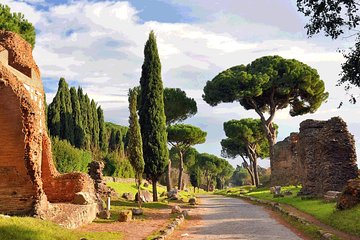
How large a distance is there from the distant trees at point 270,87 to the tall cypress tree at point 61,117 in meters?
16.2

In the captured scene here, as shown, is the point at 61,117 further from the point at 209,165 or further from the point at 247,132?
the point at 209,165

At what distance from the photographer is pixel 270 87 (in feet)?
139

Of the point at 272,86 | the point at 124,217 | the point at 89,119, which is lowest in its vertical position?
the point at 124,217

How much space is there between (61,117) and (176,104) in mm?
13953

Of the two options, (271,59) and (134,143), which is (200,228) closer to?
(134,143)

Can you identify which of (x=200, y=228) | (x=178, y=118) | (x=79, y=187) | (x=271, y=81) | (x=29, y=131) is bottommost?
(x=200, y=228)

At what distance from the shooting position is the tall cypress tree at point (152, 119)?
93.8ft

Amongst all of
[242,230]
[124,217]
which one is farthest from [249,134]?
[242,230]

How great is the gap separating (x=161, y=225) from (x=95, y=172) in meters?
8.33

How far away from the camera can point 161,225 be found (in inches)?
651

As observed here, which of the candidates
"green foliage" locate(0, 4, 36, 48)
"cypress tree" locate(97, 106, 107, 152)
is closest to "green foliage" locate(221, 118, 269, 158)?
"cypress tree" locate(97, 106, 107, 152)

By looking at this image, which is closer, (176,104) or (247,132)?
(176,104)

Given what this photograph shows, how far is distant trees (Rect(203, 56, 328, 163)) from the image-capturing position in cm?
4100

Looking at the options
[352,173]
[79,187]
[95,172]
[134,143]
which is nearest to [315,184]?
[352,173]
